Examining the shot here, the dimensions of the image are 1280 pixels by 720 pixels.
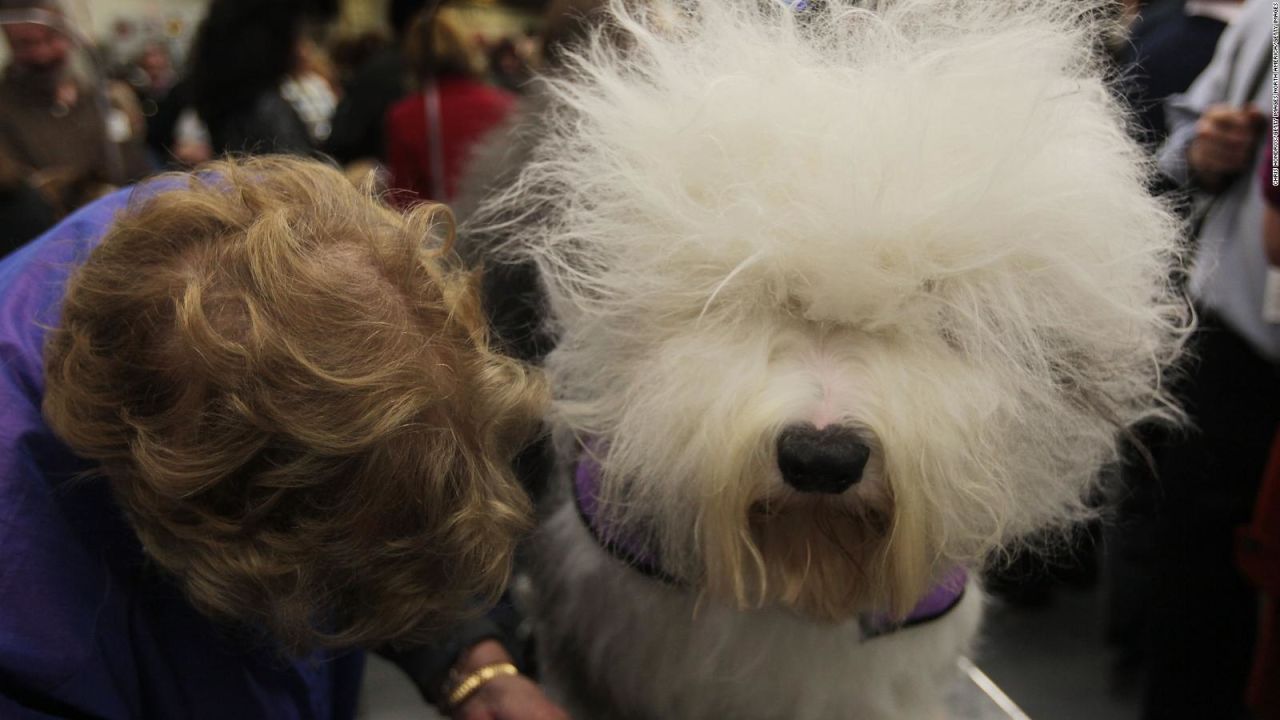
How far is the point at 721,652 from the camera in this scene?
0.71m

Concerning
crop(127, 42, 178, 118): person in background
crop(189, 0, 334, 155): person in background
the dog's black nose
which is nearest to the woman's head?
crop(189, 0, 334, 155): person in background

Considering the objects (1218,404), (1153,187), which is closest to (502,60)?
(1218,404)

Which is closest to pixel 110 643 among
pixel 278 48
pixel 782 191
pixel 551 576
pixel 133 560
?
pixel 133 560

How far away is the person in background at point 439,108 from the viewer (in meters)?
2.12

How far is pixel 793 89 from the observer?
0.63 metres

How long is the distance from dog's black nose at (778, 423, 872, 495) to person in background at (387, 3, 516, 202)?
1653mm

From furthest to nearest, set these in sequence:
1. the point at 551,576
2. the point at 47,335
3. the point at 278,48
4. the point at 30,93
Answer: the point at 278,48 → the point at 30,93 → the point at 551,576 → the point at 47,335

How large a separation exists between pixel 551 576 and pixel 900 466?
14.1 inches

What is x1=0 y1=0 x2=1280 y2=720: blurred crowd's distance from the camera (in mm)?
1098

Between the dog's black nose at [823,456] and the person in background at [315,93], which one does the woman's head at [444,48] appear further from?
the dog's black nose at [823,456]

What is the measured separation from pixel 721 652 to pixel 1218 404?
35.6 inches

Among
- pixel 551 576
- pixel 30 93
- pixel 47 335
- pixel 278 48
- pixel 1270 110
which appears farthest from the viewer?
pixel 278 48

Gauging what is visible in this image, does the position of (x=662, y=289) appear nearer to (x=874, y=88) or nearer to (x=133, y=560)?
(x=874, y=88)

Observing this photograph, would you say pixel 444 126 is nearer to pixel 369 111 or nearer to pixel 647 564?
pixel 369 111
